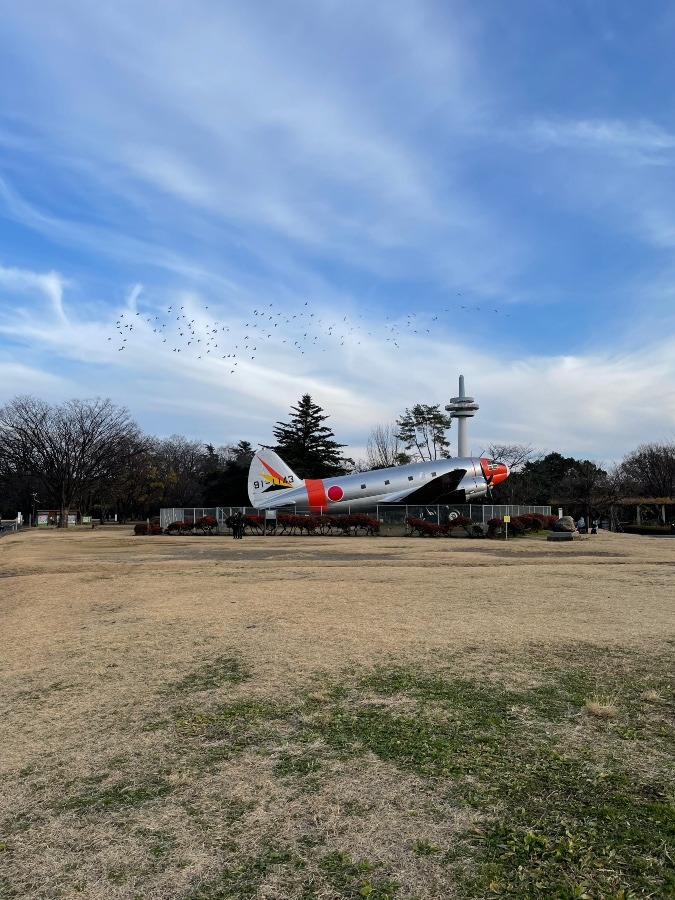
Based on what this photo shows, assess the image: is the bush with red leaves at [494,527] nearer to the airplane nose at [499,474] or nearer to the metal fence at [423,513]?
the metal fence at [423,513]

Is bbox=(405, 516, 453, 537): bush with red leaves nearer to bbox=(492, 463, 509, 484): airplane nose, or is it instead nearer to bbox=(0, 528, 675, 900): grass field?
bbox=(492, 463, 509, 484): airplane nose

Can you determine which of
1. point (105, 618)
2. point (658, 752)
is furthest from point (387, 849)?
point (105, 618)

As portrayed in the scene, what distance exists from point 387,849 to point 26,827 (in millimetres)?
1961

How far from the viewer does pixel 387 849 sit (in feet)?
9.71

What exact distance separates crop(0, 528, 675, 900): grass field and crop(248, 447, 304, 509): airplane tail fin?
3030 centimetres

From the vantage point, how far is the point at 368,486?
39031 mm

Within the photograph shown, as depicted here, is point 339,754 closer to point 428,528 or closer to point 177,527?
point 428,528

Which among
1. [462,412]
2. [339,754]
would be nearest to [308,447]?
[462,412]

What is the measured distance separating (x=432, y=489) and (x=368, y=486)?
14.3 feet

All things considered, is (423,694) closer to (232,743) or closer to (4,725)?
(232,743)

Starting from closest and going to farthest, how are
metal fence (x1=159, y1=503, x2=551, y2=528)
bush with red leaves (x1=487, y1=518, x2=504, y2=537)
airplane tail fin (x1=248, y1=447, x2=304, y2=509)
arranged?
bush with red leaves (x1=487, y1=518, x2=504, y2=537) < metal fence (x1=159, y1=503, x2=551, y2=528) < airplane tail fin (x1=248, y1=447, x2=304, y2=509)

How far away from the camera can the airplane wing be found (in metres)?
39.4

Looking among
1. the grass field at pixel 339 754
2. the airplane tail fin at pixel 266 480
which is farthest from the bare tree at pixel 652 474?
the grass field at pixel 339 754

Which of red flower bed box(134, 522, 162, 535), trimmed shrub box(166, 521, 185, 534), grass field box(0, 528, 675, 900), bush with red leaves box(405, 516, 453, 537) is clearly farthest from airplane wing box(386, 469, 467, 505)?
grass field box(0, 528, 675, 900)
